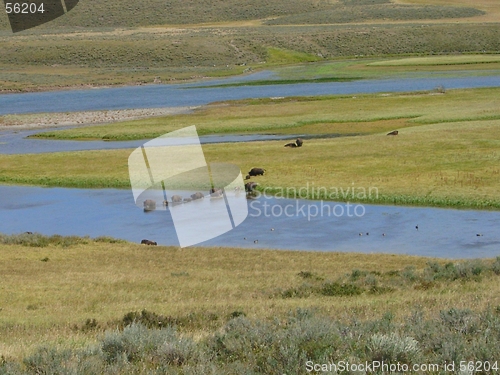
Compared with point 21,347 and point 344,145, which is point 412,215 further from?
point 21,347

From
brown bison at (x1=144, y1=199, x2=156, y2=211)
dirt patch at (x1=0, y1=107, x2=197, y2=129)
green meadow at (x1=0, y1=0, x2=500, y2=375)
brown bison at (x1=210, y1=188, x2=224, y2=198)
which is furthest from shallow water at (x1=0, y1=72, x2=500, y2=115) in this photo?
brown bison at (x1=144, y1=199, x2=156, y2=211)

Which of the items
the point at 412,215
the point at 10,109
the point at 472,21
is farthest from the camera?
the point at 472,21

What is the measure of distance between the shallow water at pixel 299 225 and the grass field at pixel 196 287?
85.5 inches

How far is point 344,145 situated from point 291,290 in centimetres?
2651

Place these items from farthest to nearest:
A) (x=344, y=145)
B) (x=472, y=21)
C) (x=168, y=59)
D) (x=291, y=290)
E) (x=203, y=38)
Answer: (x=472, y=21)
(x=203, y=38)
(x=168, y=59)
(x=344, y=145)
(x=291, y=290)

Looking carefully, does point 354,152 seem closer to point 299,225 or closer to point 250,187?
point 250,187

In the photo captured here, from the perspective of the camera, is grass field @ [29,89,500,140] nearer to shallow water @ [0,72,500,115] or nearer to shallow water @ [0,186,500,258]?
shallow water @ [0,72,500,115]

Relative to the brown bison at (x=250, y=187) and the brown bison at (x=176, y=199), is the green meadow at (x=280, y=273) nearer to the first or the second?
the brown bison at (x=250, y=187)

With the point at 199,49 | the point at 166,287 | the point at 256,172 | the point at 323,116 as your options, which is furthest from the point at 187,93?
the point at 166,287

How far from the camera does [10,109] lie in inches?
3088

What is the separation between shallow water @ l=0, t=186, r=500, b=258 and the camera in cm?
2409

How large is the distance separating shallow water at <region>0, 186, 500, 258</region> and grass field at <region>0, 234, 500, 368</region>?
2.17 meters

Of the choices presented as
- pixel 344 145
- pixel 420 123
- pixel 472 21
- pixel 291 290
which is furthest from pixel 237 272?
pixel 472 21

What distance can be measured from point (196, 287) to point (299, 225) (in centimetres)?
1058
